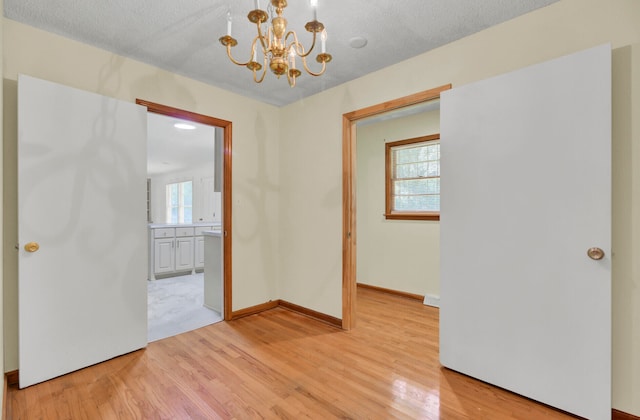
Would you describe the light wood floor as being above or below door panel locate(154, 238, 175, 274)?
below

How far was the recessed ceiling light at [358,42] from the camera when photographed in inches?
89.5

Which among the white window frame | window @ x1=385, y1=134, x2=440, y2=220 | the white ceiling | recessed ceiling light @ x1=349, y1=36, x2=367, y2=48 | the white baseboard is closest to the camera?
recessed ceiling light @ x1=349, y1=36, x2=367, y2=48

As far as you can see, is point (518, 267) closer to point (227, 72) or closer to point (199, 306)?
point (227, 72)

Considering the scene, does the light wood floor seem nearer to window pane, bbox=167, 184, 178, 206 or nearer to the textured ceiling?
the textured ceiling

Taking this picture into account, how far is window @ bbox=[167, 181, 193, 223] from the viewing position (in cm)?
913

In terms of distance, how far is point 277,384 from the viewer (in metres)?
2.03

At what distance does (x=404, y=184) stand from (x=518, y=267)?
2.45 metres

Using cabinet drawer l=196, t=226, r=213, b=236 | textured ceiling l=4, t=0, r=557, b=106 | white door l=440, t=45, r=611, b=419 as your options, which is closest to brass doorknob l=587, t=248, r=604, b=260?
white door l=440, t=45, r=611, b=419

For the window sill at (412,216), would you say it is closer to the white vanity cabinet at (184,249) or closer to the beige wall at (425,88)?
the beige wall at (425,88)

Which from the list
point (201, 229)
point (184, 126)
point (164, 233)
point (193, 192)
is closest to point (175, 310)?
point (164, 233)

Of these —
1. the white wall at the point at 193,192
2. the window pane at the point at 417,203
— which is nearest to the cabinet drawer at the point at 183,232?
the white wall at the point at 193,192

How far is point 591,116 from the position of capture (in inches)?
65.6

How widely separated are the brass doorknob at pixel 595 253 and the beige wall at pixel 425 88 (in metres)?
0.16

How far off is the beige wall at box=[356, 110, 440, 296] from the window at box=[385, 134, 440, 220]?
89 millimetres
